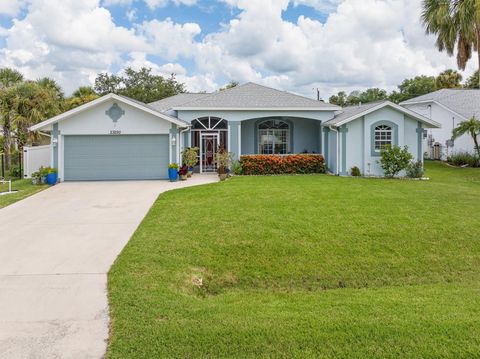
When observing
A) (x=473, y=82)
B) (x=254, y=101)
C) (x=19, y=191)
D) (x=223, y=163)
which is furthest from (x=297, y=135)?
(x=473, y=82)

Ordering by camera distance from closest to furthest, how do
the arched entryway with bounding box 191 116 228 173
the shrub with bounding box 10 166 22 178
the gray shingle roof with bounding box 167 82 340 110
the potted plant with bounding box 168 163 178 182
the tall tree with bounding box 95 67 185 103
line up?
the potted plant with bounding box 168 163 178 182 → the gray shingle roof with bounding box 167 82 340 110 → the shrub with bounding box 10 166 22 178 → the arched entryway with bounding box 191 116 228 173 → the tall tree with bounding box 95 67 185 103

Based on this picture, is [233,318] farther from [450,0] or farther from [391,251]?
[450,0]

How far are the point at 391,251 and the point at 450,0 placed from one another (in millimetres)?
19775

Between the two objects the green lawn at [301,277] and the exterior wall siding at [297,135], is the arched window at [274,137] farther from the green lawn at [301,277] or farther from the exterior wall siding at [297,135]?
the green lawn at [301,277]

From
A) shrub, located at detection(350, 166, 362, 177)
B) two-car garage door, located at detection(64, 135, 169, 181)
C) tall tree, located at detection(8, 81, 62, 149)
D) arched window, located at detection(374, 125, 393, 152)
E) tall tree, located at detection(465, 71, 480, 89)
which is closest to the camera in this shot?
two-car garage door, located at detection(64, 135, 169, 181)

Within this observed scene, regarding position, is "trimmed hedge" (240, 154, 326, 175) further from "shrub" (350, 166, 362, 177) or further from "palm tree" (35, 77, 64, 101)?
"palm tree" (35, 77, 64, 101)

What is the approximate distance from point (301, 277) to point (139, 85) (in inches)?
1560

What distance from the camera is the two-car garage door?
1909 centimetres

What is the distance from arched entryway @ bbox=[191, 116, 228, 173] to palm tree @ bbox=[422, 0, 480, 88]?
12.6 m

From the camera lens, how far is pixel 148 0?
18.4m

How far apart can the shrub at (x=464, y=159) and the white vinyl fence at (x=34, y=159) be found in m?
23.5

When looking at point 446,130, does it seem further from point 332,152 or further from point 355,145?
point 355,145

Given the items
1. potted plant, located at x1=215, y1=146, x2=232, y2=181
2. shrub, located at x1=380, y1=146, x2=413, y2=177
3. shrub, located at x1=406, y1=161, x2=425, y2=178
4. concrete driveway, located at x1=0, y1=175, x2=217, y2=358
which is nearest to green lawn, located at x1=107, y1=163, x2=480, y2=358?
concrete driveway, located at x1=0, y1=175, x2=217, y2=358

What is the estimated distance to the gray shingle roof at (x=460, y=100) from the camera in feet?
96.3
